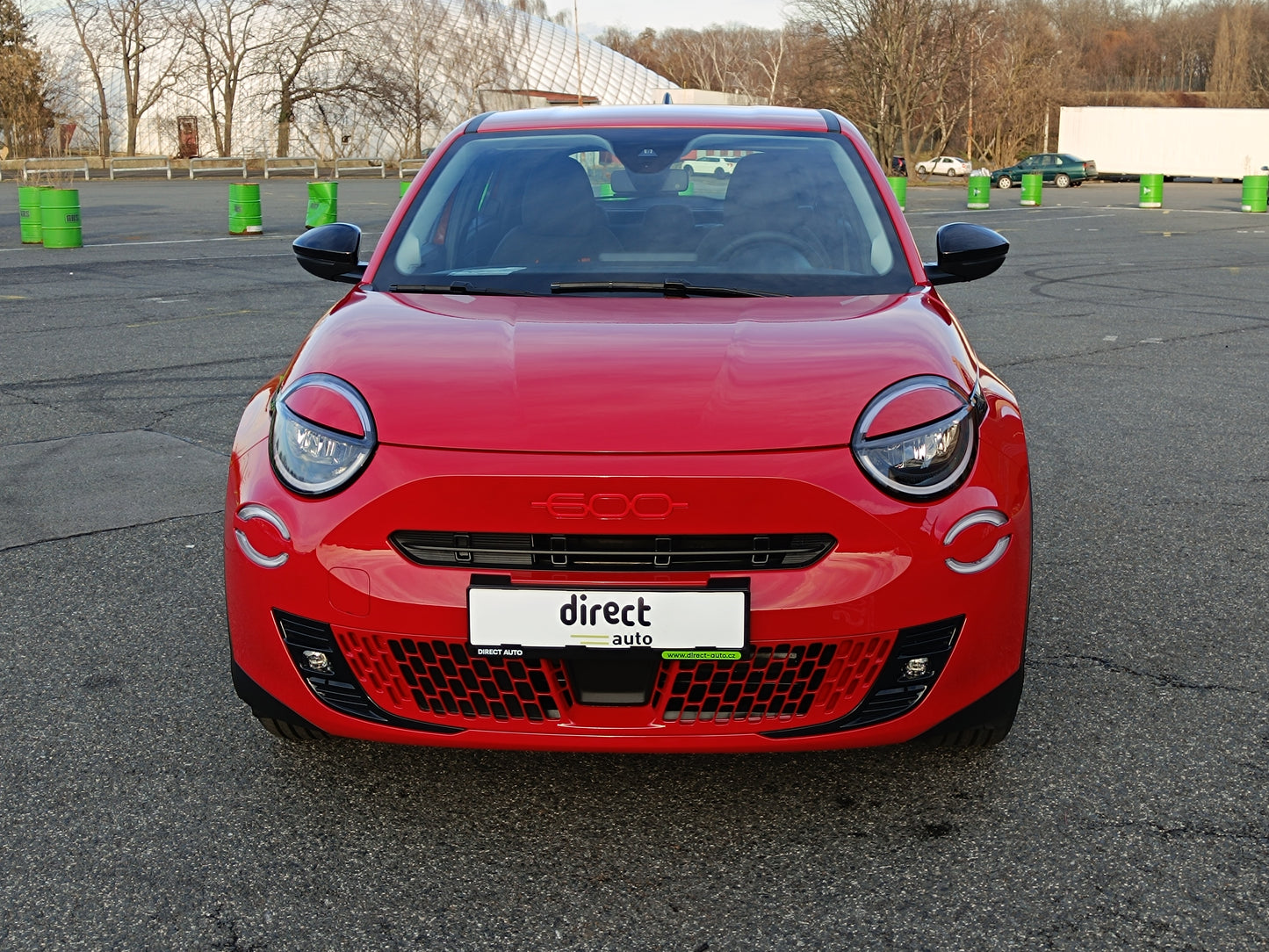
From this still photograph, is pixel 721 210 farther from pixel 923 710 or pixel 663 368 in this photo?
pixel 923 710

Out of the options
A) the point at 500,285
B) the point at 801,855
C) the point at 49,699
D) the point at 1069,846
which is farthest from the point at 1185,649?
the point at 49,699

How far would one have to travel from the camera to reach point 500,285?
3.64 m

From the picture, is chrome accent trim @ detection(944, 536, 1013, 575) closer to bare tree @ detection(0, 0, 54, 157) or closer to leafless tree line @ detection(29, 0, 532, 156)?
bare tree @ detection(0, 0, 54, 157)

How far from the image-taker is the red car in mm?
2584

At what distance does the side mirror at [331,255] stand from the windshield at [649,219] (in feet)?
0.97

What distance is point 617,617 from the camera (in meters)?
2.56

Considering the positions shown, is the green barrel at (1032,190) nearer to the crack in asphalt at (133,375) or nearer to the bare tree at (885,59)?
the bare tree at (885,59)

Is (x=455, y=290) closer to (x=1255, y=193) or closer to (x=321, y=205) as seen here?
(x=321, y=205)

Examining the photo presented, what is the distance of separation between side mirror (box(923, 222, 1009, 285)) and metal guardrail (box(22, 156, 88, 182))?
5080cm

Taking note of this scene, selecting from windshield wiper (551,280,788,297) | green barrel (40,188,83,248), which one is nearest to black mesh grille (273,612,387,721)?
windshield wiper (551,280,788,297)

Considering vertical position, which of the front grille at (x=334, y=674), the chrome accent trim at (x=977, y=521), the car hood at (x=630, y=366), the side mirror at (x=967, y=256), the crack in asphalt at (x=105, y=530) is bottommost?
the crack in asphalt at (x=105, y=530)

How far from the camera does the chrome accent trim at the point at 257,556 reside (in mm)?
2744

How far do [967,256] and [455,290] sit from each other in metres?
1.53

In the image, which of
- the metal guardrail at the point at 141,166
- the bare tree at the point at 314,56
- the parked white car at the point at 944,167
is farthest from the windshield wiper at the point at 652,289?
the bare tree at the point at 314,56
